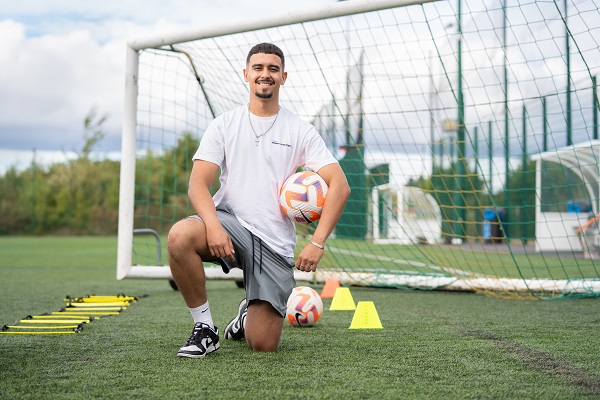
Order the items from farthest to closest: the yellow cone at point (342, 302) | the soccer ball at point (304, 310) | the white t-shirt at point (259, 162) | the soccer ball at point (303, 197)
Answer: the yellow cone at point (342, 302), the soccer ball at point (304, 310), the white t-shirt at point (259, 162), the soccer ball at point (303, 197)

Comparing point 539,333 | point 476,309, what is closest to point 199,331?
point 539,333

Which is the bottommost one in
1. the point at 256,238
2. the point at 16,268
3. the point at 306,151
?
the point at 16,268

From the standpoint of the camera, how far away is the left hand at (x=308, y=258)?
3.19 meters

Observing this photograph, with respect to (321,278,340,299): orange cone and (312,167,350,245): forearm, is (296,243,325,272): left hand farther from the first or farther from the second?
(321,278,340,299): orange cone

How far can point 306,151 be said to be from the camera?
11.6 ft

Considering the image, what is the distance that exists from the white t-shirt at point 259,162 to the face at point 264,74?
0.16 meters

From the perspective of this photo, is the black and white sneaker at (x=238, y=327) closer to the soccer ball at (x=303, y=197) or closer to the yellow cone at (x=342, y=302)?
the soccer ball at (x=303, y=197)

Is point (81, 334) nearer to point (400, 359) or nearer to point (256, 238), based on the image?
point (256, 238)

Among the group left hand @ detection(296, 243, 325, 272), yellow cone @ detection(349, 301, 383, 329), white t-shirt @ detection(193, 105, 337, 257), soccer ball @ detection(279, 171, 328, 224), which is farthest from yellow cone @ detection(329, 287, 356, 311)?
left hand @ detection(296, 243, 325, 272)

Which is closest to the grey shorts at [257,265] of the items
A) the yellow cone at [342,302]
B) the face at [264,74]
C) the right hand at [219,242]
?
the right hand at [219,242]

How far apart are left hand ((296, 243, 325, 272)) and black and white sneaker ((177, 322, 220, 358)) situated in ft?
1.76

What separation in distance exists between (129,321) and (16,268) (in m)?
6.12

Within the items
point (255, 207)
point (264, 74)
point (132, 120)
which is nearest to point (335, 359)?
point (255, 207)

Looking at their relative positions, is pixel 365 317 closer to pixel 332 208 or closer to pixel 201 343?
pixel 332 208
